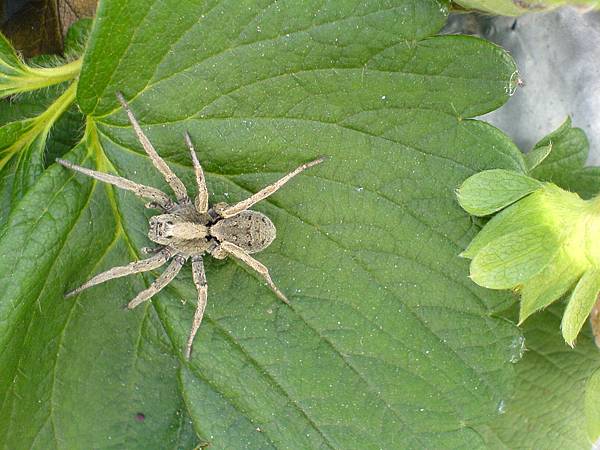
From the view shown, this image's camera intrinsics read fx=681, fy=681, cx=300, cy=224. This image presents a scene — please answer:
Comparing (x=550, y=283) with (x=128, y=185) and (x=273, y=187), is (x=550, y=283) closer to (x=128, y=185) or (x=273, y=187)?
(x=273, y=187)

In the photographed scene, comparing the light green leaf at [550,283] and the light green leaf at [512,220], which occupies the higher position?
the light green leaf at [512,220]

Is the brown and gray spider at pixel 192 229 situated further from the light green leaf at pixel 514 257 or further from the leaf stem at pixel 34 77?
the light green leaf at pixel 514 257

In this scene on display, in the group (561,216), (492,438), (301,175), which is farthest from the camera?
(492,438)

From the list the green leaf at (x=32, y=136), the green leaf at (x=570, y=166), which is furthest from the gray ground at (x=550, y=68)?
the green leaf at (x=32, y=136)

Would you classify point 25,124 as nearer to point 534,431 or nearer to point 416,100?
point 416,100

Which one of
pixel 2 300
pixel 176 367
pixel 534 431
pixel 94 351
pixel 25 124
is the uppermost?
pixel 25 124

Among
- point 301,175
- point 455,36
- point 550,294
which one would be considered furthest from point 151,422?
point 455,36
